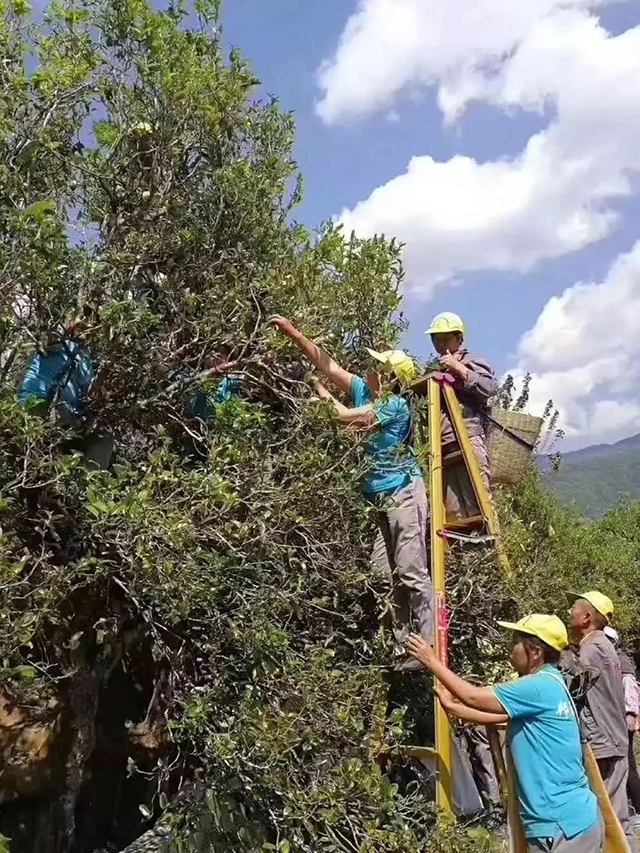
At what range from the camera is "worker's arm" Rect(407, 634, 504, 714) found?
5055 millimetres

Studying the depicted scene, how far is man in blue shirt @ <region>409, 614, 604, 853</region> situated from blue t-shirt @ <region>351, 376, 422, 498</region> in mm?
1682

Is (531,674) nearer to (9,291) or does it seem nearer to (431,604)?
(431,604)

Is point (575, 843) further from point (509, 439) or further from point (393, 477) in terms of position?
point (509, 439)

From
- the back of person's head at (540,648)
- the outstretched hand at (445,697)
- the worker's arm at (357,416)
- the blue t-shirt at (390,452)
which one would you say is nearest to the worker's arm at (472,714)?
the outstretched hand at (445,697)

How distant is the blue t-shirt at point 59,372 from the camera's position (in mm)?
5988

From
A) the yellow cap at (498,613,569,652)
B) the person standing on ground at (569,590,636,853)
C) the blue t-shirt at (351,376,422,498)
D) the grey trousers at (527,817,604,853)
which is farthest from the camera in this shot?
the person standing on ground at (569,590,636,853)

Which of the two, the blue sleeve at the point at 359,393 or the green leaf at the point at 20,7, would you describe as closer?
the green leaf at the point at 20,7

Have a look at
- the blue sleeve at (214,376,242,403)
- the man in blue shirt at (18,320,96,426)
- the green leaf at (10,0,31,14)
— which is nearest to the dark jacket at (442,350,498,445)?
the blue sleeve at (214,376,242,403)

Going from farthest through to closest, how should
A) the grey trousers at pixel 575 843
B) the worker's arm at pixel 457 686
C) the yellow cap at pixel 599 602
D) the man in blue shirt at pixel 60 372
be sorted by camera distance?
1. the yellow cap at pixel 599 602
2. the man in blue shirt at pixel 60 372
3. the worker's arm at pixel 457 686
4. the grey trousers at pixel 575 843

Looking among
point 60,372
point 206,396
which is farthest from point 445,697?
point 60,372

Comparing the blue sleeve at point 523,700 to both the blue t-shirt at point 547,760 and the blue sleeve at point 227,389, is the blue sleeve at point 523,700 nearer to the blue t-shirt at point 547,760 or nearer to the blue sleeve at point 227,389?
the blue t-shirt at point 547,760

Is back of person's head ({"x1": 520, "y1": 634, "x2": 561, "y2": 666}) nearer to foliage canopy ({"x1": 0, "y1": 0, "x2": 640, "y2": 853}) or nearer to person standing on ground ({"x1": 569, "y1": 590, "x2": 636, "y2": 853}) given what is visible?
foliage canopy ({"x1": 0, "y1": 0, "x2": 640, "y2": 853})

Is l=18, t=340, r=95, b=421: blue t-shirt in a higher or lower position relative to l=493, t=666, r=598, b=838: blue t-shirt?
higher

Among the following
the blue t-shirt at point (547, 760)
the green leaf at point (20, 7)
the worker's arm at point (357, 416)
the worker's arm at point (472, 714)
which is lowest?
the blue t-shirt at point (547, 760)
